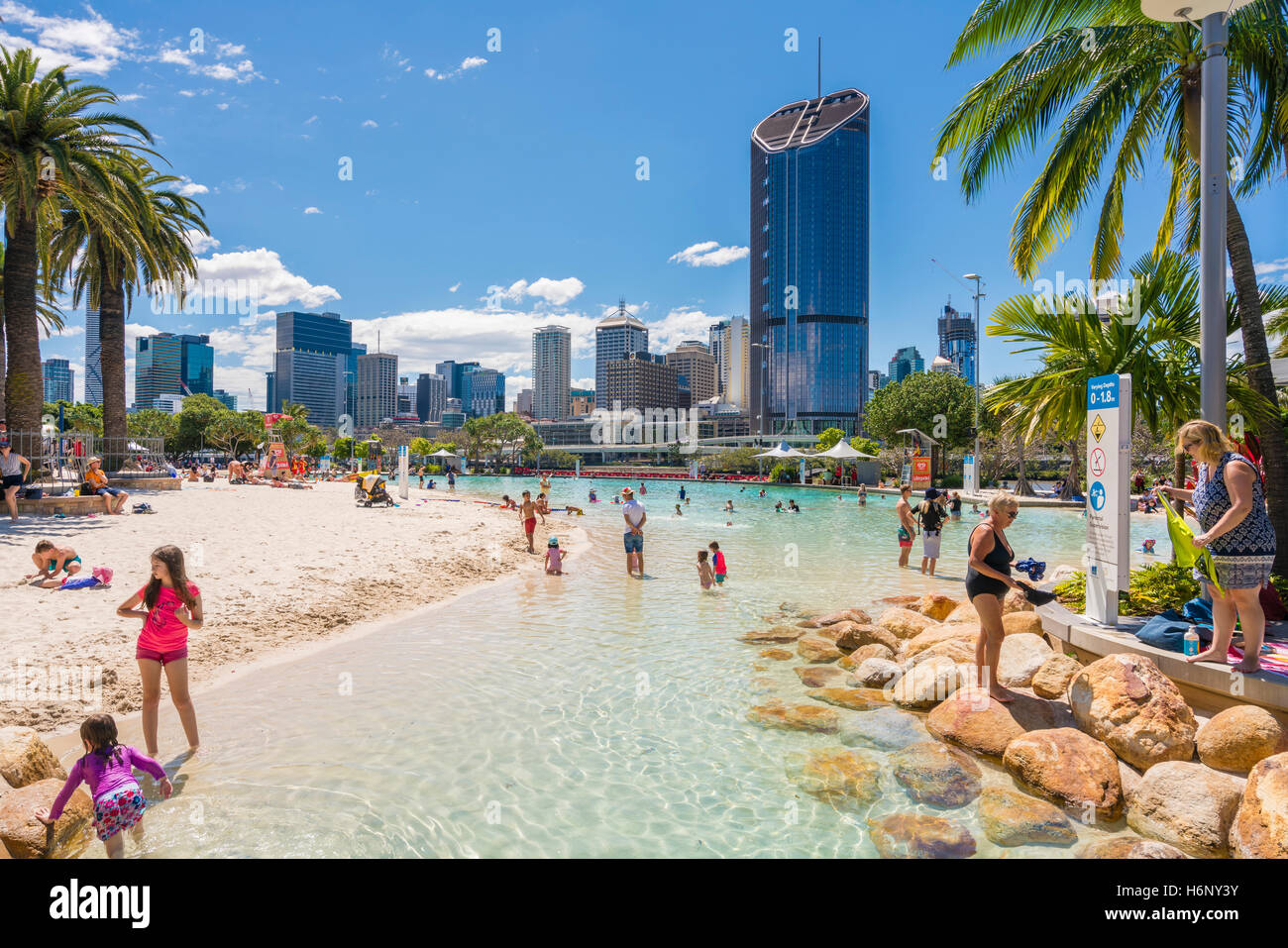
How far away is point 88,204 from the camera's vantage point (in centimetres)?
1606

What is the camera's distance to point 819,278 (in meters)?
150

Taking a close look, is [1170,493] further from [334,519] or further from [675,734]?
[334,519]

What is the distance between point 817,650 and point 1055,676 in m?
3.07

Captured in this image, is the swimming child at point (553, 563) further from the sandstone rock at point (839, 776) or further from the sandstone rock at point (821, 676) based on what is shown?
the sandstone rock at point (839, 776)

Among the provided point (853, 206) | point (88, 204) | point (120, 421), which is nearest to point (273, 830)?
point (88, 204)

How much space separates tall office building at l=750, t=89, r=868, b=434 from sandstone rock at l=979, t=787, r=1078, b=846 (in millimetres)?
147470

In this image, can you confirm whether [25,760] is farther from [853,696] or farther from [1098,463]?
[1098,463]

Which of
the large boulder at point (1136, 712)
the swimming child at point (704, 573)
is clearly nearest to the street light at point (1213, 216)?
the large boulder at point (1136, 712)

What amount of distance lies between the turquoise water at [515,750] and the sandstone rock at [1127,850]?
0.54 feet

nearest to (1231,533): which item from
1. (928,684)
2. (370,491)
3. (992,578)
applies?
(992,578)

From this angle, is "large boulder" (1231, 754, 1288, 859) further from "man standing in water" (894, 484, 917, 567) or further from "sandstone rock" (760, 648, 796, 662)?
"man standing in water" (894, 484, 917, 567)

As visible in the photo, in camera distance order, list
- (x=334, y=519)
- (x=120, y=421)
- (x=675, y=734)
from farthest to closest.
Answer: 1. (x=120, y=421)
2. (x=334, y=519)
3. (x=675, y=734)


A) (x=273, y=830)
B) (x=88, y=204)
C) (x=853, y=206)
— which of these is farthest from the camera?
(x=853, y=206)
